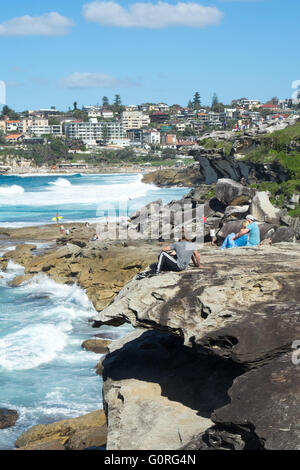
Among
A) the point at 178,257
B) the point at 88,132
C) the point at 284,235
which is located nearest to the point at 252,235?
the point at 178,257

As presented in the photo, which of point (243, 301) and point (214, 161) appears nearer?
point (243, 301)

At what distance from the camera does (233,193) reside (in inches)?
1109

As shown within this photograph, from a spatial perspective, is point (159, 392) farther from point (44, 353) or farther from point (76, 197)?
point (76, 197)

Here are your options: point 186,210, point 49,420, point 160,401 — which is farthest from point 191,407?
point 186,210

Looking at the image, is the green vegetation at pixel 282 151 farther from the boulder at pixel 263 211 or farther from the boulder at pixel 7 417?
the boulder at pixel 7 417

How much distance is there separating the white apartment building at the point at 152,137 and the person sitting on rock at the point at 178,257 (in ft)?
594

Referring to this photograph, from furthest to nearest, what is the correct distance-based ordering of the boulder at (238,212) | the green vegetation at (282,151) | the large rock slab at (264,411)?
the green vegetation at (282,151) < the boulder at (238,212) < the large rock slab at (264,411)

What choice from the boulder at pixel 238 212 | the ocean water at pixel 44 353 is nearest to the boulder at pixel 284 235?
the boulder at pixel 238 212

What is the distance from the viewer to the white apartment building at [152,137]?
18975 centimetres

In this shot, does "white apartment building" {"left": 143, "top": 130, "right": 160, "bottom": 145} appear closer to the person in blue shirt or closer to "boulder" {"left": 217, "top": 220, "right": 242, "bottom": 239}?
"boulder" {"left": 217, "top": 220, "right": 242, "bottom": 239}

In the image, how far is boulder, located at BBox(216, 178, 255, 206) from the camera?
2775 cm
